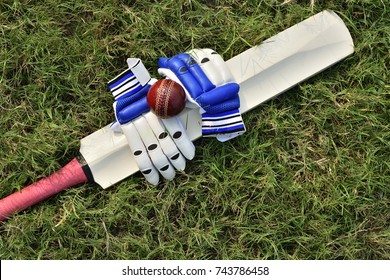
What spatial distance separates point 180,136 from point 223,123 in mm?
169

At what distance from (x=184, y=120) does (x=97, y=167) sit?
38cm

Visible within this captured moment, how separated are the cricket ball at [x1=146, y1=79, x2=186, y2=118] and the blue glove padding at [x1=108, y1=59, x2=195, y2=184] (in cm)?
8

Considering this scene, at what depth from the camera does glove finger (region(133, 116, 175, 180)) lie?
1.85 m

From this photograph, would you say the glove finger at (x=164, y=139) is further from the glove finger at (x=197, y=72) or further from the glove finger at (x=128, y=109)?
the glove finger at (x=197, y=72)

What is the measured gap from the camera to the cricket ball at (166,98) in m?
1.73

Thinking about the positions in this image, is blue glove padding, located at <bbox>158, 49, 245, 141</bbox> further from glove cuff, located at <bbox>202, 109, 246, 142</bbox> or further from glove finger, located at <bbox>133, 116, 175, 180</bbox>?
glove finger, located at <bbox>133, 116, 175, 180</bbox>

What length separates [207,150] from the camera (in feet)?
6.50

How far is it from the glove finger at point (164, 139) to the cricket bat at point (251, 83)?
96mm

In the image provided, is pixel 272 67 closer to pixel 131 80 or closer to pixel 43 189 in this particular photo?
pixel 131 80

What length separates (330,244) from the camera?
77.8 inches

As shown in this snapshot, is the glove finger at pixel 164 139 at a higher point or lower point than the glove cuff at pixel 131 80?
lower

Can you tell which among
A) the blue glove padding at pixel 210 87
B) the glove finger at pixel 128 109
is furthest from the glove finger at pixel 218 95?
the glove finger at pixel 128 109

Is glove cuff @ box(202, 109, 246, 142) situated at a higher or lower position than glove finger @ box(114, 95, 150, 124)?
lower

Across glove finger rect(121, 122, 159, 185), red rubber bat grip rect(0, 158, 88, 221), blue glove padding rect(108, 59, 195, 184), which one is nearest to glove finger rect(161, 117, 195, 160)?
blue glove padding rect(108, 59, 195, 184)
